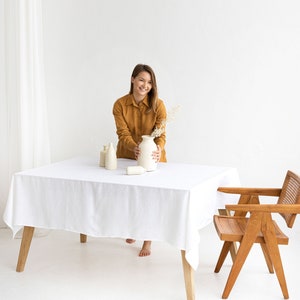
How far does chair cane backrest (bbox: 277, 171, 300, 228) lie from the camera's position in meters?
3.42

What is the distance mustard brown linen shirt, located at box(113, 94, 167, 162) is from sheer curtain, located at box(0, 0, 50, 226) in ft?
2.76

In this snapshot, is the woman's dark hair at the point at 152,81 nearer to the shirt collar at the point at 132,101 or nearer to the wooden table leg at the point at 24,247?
the shirt collar at the point at 132,101

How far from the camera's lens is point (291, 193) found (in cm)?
359

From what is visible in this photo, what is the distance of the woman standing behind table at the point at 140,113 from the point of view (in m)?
4.11

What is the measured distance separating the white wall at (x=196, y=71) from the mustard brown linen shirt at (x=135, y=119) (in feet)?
2.56

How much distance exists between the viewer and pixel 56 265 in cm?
399

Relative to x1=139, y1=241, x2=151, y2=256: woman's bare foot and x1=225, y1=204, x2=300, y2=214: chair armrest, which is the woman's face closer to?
x1=139, y1=241, x2=151, y2=256: woman's bare foot

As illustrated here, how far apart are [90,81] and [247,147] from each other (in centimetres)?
156

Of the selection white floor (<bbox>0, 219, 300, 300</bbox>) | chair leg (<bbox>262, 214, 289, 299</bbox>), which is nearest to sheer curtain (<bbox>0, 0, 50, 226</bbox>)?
white floor (<bbox>0, 219, 300, 300</bbox>)

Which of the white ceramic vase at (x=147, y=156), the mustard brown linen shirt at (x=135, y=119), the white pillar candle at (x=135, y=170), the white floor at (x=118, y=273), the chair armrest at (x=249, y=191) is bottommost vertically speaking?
the white floor at (x=118, y=273)

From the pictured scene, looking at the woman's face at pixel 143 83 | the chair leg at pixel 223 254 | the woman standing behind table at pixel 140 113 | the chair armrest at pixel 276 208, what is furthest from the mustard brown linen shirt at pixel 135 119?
the chair armrest at pixel 276 208

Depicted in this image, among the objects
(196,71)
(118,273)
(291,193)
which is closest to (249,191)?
(291,193)

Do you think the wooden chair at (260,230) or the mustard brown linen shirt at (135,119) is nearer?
the wooden chair at (260,230)

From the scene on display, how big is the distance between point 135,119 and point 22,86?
3.47 feet
